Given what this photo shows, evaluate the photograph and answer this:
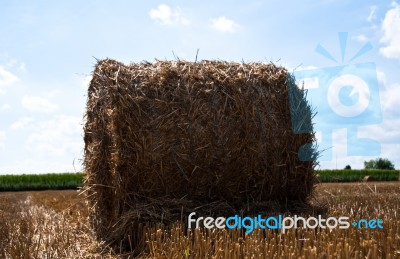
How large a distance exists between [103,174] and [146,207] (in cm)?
67

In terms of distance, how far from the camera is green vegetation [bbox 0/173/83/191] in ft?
73.9

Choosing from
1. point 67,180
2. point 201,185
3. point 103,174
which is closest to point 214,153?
point 201,185

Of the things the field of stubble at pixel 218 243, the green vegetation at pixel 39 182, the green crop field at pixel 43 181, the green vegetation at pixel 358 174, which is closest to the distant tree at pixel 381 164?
the green vegetation at pixel 358 174

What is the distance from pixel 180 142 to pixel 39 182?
19.3 metres

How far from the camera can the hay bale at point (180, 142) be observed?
210 inches

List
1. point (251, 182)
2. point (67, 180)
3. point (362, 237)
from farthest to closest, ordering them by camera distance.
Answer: point (67, 180), point (251, 182), point (362, 237)

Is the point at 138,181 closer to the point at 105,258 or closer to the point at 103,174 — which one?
the point at 103,174

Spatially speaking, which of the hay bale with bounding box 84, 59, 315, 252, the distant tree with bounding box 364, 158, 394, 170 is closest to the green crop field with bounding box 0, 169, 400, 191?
the distant tree with bounding box 364, 158, 394, 170

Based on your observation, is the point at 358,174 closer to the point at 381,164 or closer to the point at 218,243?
the point at 381,164

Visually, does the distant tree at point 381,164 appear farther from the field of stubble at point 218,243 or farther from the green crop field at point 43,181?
the field of stubble at point 218,243

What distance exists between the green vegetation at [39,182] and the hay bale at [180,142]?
1708 centimetres

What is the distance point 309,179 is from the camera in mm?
6328

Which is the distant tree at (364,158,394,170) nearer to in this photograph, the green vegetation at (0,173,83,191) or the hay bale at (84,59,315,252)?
the green vegetation at (0,173,83,191)

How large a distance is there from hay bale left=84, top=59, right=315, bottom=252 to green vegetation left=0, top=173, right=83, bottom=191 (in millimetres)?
17084
